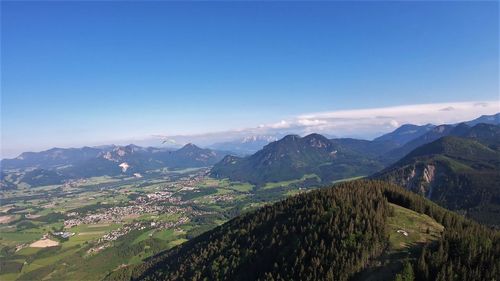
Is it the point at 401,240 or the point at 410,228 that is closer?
the point at 401,240

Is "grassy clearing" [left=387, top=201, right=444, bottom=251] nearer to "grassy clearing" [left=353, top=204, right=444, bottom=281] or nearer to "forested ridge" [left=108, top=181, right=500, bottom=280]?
"grassy clearing" [left=353, top=204, right=444, bottom=281]

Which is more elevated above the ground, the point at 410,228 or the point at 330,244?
the point at 410,228

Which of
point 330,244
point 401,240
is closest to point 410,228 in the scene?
point 401,240

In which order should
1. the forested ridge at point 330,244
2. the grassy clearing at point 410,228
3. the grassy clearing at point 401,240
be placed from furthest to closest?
the grassy clearing at point 410,228, the grassy clearing at point 401,240, the forested ridge at point 330,244

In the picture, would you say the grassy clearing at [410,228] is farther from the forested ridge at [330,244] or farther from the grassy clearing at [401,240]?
the forested ridge at [330,244]

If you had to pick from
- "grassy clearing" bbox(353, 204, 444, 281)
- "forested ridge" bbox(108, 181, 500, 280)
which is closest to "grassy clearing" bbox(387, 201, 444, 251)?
"grassy clearing" bbox(353, 204, 444, 281)

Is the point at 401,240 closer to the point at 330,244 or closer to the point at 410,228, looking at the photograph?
the point at 410,228

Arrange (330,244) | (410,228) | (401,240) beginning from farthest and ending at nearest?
Result: (410,228), (330,244), (401,240)

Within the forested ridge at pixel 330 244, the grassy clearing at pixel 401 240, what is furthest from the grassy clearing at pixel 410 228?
the forested ridge at pixel 330 244

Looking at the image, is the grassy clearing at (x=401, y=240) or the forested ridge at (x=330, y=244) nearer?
the forested ridge at (x=330, y=244)
